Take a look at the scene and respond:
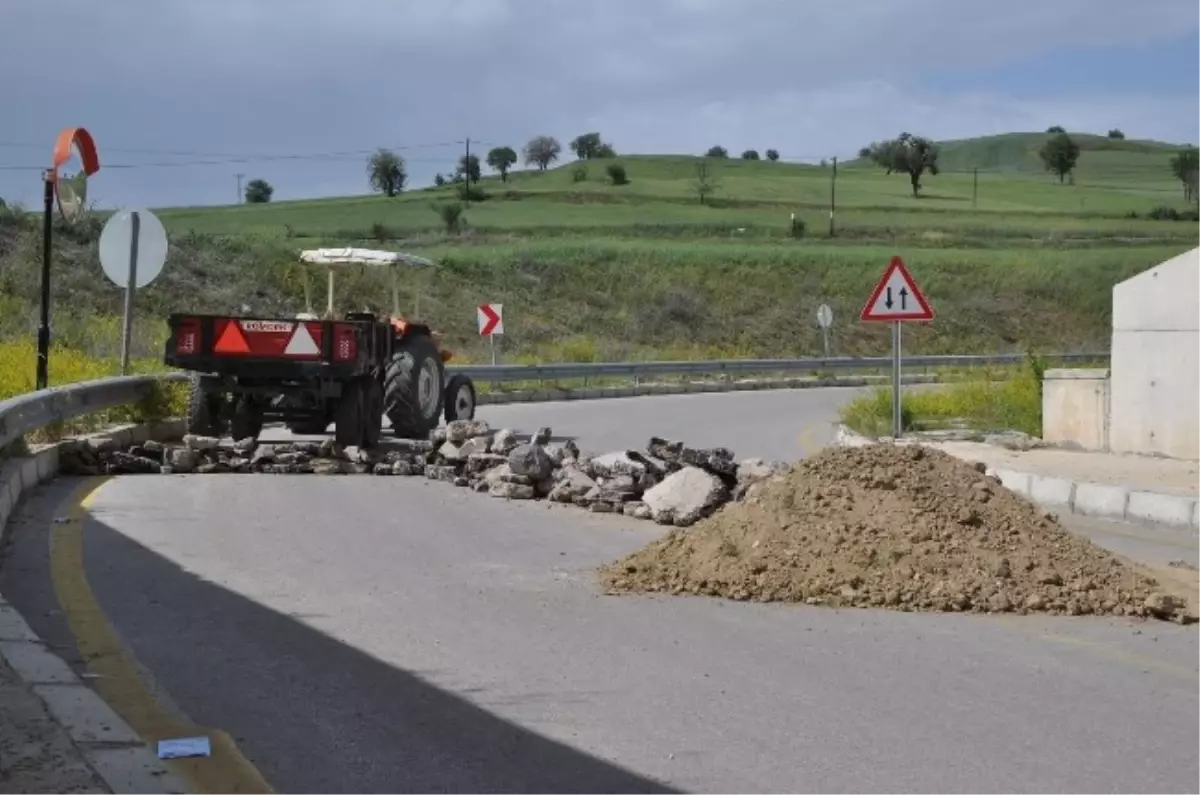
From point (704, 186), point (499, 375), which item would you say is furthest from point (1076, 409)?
point (704, 186)

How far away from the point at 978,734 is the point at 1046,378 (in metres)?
14.4

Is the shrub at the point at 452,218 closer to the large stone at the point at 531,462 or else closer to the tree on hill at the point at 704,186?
the tree on hill at the point at 704,186

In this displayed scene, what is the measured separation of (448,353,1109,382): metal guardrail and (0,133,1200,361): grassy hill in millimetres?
3801

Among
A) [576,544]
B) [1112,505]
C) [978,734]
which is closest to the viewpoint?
[978,734]

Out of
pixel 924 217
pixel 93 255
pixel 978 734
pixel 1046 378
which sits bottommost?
pixel 978 734

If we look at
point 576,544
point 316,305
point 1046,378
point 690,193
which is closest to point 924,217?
point 690,193

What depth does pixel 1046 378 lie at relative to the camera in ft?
65.6

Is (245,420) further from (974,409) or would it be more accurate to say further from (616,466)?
(974,409)

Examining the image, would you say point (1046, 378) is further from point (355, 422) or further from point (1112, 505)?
point (355, 422)

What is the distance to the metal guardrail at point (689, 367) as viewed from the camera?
32156 millimetres

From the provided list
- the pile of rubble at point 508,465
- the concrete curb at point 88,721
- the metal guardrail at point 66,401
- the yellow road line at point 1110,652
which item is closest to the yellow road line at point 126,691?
the concrete curb at point 88,721

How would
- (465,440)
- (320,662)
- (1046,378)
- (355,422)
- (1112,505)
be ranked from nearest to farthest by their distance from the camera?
(320,662) < (1112,505) < (465,440) < (355,422) < (1046,378)

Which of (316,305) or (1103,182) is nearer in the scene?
(316,305)

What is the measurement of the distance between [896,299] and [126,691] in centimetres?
1318
